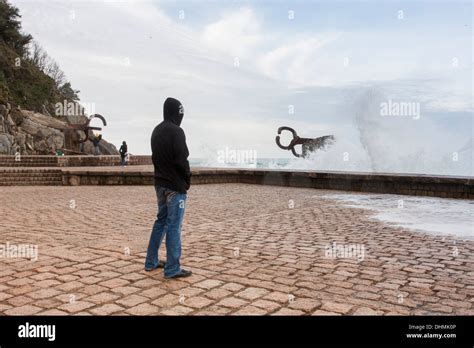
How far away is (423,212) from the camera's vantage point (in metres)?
8.98

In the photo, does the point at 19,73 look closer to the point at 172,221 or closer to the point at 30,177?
the point at 30,177

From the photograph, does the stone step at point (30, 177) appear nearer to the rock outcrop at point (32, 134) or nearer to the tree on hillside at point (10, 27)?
the rock outcrop at point (32, 134)

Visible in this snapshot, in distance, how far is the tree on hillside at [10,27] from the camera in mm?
44416

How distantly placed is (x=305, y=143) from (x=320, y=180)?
6.35 m

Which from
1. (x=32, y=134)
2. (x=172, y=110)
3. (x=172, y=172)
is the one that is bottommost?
(x=172, y=172)

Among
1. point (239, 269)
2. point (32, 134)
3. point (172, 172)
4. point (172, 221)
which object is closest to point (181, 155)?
point (172, 172)

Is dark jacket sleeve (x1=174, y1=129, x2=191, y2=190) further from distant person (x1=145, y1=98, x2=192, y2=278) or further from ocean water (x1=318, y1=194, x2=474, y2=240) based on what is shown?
ocean water (x1=318, y1=194, x2=474, y2=240)

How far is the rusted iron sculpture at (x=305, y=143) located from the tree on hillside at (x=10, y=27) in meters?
40.4

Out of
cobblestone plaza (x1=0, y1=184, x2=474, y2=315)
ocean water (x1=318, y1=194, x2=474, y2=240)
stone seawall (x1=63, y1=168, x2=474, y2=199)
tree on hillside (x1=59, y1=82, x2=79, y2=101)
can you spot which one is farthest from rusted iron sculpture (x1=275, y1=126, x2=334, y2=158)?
tree on hillside (x1=59, y1=82, x2=79, y2=101)

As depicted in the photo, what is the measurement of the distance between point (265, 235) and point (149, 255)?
2477 millimetres

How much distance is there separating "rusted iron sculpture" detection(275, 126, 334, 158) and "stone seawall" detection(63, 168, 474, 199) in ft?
10.7

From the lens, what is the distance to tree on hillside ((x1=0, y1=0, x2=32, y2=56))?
4442 cm
